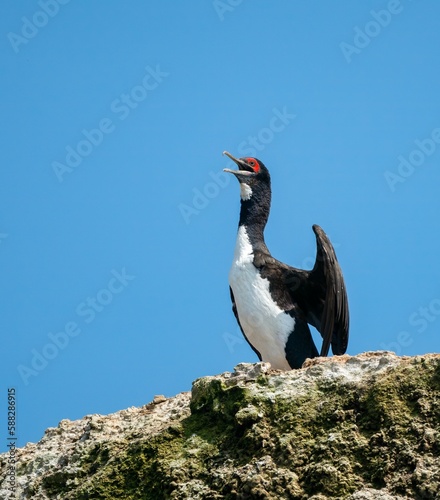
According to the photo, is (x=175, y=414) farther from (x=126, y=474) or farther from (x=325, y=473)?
(x=325, y=473)

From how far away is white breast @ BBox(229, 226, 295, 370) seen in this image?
1104 centimetres

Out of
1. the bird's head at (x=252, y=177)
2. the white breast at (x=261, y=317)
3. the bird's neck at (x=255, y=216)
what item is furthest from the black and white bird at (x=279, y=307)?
the bird's head at (x=252, y=177)

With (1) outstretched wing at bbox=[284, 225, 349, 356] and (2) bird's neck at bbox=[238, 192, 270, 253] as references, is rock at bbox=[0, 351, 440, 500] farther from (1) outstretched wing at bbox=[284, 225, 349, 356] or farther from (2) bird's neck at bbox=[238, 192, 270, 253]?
(2) bird's neck at bbox=[238, 192, 270, 253]

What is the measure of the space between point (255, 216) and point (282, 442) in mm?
5346

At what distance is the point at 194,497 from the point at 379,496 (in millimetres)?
1370

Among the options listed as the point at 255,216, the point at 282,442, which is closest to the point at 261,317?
the point at 255,216

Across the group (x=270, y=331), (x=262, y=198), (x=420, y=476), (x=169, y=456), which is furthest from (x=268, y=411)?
(x=262, y=198)

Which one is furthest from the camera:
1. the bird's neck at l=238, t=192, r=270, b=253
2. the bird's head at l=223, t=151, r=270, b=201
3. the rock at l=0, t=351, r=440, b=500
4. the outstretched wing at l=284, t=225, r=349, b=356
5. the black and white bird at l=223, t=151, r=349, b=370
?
the bird's head at l=223, t=151, r=270, b=201

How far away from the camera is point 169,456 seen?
7293 mm

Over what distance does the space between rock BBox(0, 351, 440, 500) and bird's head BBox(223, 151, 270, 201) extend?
181 inches

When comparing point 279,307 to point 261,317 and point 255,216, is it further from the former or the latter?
Answer: point 255,216

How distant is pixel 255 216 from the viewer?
11961 mm

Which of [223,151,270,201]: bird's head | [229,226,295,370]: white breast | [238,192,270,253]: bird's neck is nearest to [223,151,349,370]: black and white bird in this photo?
[229,226,295,370]: white breast

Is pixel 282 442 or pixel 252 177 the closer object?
pixel 282 442
